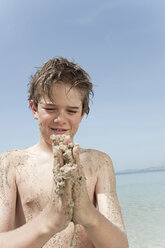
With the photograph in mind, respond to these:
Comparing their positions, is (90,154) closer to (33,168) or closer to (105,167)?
(105,167)

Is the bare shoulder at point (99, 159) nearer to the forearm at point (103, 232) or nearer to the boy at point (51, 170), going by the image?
the boy at point (51, 170)

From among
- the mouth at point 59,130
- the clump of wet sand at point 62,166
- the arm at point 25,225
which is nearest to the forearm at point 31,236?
the arm at point 25,225

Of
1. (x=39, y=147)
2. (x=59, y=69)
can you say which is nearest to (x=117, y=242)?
(x=39, y=147)

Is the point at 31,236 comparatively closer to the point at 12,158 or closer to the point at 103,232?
the point at 103,232

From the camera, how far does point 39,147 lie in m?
2.26

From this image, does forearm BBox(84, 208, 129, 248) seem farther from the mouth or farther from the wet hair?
the wet hair

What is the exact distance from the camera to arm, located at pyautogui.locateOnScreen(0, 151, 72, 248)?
1.28 m

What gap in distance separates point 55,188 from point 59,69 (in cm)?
128

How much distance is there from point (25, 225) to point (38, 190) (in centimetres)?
55

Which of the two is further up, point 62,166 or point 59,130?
point 59,130

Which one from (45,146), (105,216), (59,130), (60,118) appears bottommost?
(105,216)

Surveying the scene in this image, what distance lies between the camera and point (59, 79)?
212cm

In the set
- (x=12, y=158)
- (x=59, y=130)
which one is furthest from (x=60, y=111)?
(x=12, y=158)

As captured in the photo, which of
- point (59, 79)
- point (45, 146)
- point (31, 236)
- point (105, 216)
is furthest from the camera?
point (45, 146)
